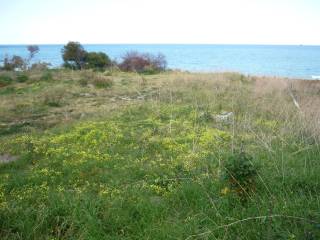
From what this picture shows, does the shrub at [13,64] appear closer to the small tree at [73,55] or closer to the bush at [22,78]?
the small tree at [73,55]

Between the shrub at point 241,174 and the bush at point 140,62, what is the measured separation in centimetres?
2165

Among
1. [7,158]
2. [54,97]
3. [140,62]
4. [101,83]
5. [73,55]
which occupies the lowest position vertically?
[7,158]

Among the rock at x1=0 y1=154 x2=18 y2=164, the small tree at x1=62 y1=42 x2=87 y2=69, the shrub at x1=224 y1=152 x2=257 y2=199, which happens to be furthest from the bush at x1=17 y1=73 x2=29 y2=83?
the shrub at x1=224 y1=152 x2=257 y2=199

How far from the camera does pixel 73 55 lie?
2681 cm

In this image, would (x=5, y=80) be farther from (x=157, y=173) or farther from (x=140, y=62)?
(x=157, y=173)

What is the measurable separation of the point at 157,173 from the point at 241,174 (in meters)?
1.66

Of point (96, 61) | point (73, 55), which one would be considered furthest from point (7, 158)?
point (73, 55)

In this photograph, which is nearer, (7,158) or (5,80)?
(7,158)

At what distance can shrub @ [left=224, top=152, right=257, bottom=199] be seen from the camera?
4418 millimetres

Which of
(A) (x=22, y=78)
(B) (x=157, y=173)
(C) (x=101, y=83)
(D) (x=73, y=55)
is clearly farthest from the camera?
(D) (x=73, y=55)

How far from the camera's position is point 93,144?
23.6 feet

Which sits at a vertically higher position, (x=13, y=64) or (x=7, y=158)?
(x=13, y=64)

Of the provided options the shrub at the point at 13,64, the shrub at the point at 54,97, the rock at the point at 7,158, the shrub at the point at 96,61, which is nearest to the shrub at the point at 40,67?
the shrub at the point at 13,64

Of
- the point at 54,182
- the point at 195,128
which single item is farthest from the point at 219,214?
the point at 195,128
